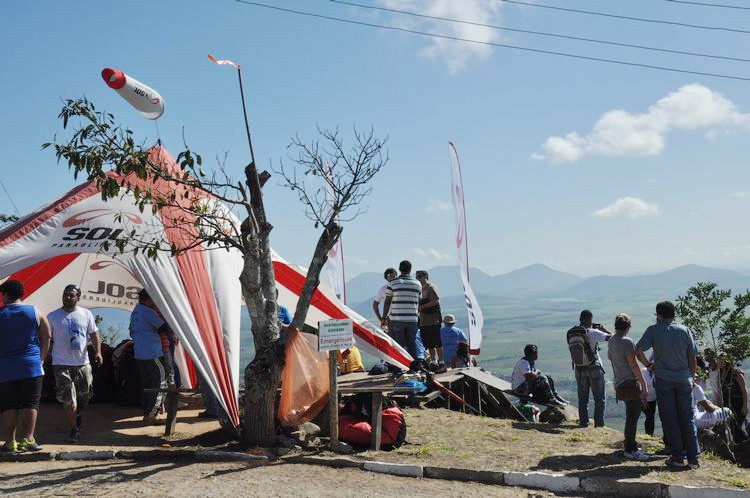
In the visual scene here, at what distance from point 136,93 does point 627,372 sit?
708 centimetres

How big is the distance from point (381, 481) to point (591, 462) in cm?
241

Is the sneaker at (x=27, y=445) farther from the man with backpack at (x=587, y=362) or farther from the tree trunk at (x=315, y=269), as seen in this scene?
the man with backpack at (x=587, y=362)

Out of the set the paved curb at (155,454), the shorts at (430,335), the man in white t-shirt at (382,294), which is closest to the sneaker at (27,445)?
the paved curb at (155,454)

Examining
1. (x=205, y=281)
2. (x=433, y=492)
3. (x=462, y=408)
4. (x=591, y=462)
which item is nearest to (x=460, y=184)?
(x=462, y=408)

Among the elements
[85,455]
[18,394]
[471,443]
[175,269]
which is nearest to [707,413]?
[471,443]

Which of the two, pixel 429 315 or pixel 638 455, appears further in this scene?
pixel 429 315

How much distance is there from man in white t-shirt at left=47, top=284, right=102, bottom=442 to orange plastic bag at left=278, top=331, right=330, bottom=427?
245cm

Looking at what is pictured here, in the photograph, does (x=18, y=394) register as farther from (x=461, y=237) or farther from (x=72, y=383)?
(x=461, y=237)

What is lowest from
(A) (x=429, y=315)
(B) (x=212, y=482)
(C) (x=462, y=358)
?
(B) (x=212, y=482)

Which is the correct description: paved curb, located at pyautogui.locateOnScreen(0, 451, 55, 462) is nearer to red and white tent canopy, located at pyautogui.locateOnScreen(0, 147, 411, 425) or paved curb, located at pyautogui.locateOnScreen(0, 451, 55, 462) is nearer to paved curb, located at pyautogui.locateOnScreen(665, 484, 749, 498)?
red and white tent canopy, located at pyautogui.locateOnScreen(0, 147, 411, 425)

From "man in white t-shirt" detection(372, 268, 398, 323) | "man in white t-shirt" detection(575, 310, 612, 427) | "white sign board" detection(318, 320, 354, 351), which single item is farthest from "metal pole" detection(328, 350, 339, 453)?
"man in white t-shirt" detection(372, 268, 398, 323)

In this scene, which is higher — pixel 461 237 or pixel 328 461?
pixel 461 237

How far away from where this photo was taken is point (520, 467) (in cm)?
713

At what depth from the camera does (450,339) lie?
13.9 metres
